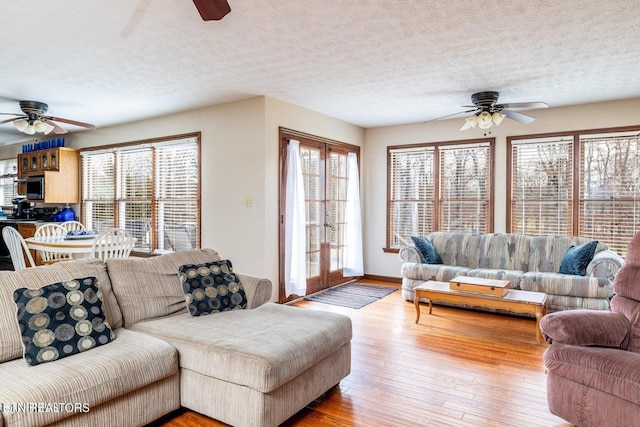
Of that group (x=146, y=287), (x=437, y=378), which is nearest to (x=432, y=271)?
(x=437, y=378)

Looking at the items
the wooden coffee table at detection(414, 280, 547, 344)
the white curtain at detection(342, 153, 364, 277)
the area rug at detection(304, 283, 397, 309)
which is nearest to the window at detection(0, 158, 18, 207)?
the white curtain at detection(342, 153, 364, 277)

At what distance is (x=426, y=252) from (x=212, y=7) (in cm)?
408

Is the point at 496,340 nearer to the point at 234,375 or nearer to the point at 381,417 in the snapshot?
the point at 381,417

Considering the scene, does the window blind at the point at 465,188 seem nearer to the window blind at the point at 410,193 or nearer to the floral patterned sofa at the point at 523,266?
the window blind at the point at 410,193

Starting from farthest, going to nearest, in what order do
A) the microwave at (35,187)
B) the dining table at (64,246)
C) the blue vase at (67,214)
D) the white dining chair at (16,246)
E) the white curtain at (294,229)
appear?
the blue vase at (67,214) < the microwave at (35,187) < the white curtain at (294,229) < the white dining chair at (16,246) < the dining table at (64,246)

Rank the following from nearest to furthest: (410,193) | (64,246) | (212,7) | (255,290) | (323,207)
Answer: (212,7) → (255,290) → (64,246) → (323,207) → (410,193)

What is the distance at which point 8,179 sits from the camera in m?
8.39

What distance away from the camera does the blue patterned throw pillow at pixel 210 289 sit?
286 centimetres

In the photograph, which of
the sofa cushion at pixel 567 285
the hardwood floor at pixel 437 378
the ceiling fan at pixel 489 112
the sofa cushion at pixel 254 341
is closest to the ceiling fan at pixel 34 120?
the sofa cushion at pixel 254 341

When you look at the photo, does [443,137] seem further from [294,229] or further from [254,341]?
[254,341]

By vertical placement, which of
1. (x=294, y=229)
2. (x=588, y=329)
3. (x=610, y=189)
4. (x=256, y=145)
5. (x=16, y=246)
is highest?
(x=256, y=145)

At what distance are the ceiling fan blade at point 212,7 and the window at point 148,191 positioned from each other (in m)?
3.62

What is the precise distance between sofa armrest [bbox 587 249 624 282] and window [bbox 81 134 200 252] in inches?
183

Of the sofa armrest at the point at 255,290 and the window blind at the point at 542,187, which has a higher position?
the window blind at the point at 542,187
